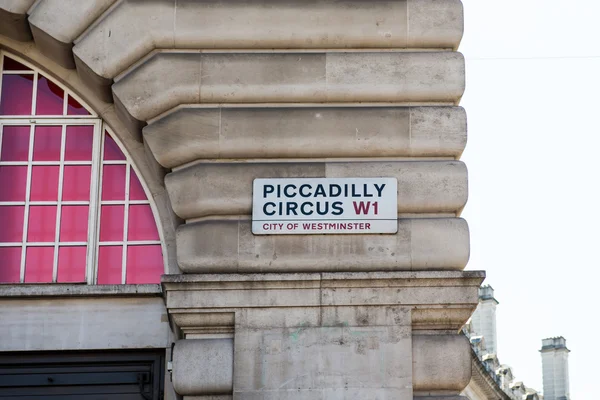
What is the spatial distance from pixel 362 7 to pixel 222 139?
93.1 inches

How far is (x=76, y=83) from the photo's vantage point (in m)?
17.0

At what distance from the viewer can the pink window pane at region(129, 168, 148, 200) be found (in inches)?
658

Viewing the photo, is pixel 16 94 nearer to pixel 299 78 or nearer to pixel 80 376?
pixel 80 376

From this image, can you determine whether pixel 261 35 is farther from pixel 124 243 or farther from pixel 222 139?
pixel 124 243

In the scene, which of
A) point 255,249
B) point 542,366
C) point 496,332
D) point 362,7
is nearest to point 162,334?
point 255,249

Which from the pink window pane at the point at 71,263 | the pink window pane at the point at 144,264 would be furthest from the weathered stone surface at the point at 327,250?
the pink window pane at the point at 71,263

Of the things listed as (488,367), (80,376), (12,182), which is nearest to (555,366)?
(488,367)

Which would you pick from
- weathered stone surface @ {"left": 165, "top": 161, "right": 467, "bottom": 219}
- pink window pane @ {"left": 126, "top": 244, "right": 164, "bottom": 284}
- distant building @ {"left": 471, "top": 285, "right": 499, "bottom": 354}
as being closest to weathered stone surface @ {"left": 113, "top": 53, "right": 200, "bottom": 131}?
weathered stone surface @ {"left": 165, "top": 161, "right": 467, "bottom": 219}

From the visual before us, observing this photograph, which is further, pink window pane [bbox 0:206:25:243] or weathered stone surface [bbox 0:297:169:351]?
pink window pane [bbox 0:206:25:243]

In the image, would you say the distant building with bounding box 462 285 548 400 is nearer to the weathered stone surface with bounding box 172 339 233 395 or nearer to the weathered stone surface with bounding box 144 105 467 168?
the weathered stone surface with bounding box 144 105 467 168

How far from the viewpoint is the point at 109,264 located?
53.8 feet

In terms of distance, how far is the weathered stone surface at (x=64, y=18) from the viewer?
53.1ft

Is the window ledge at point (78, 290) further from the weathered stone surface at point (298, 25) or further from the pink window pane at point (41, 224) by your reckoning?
the weathered stone surface at point (298, 25)

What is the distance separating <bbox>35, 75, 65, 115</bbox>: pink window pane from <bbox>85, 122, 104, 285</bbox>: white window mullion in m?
0.62
